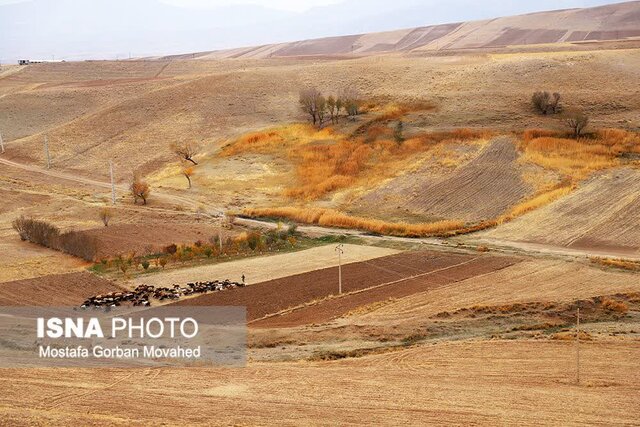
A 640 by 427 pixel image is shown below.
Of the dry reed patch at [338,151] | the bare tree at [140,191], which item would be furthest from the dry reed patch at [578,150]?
the bare tree at [140,191]

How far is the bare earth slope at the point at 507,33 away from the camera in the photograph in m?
112

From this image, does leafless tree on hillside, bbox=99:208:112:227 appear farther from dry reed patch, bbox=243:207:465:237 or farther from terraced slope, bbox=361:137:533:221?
terraced slope, bbox=361:137:533:221

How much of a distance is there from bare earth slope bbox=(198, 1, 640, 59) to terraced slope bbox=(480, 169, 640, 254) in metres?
68.9

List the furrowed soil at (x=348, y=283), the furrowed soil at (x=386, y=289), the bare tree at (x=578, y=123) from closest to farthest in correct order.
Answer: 1. the furrowed soil at (x=386, y=289)
2. the furrowed soil at (x=348, y=283)
3. the bare tree at (x=578, y=123)

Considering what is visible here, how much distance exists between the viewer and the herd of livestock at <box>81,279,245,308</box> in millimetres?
28406

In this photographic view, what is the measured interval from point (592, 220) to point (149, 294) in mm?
23654

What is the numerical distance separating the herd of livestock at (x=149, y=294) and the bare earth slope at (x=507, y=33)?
87.4m

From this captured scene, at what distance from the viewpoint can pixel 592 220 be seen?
40.4 m

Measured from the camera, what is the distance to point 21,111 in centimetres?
8294

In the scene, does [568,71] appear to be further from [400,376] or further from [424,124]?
[400,376]

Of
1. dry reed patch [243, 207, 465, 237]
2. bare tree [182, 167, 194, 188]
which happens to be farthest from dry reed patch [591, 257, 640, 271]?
bare tree [182, 167, 194, 188]

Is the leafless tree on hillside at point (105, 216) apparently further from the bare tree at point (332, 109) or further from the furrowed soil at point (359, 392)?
the bare tree at point (332, 109)

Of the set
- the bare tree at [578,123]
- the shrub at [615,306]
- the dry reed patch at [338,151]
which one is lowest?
the shrub at [615,306]

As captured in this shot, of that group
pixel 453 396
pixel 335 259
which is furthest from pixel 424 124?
pixel 453 396
